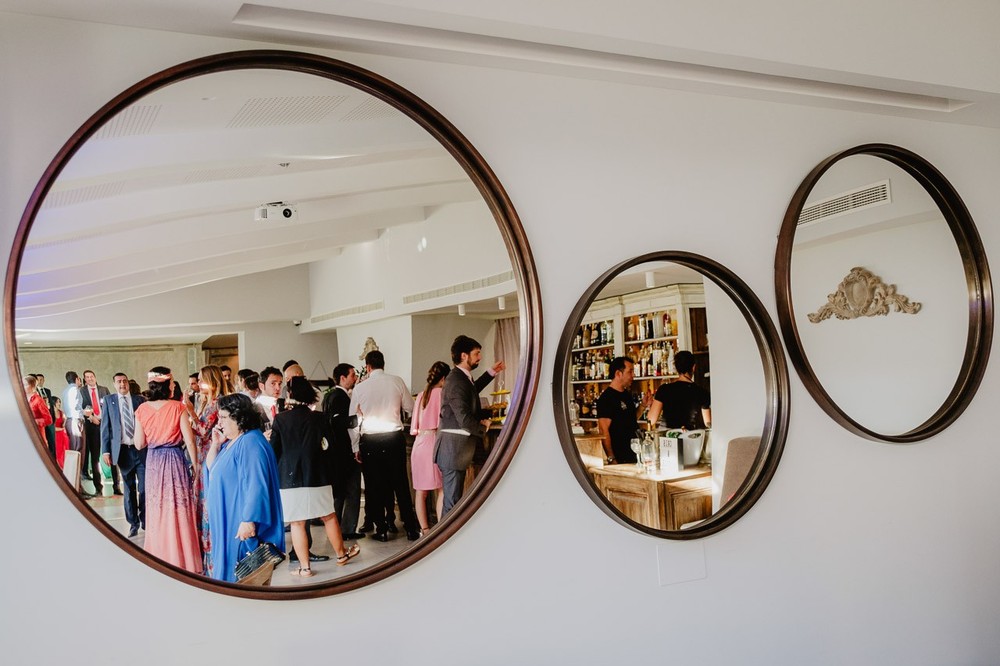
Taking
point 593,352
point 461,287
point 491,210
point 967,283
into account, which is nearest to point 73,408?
point 461,287

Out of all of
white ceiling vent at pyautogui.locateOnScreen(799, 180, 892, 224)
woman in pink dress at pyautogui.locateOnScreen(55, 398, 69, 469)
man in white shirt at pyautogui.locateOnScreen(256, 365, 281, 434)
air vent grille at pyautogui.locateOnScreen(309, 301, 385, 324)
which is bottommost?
woman in pink dress at pyautogui.locateOnScreen(55, 398, 69, 469)

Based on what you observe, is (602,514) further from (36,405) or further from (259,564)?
(36,405)

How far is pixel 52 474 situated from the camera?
1.43 m

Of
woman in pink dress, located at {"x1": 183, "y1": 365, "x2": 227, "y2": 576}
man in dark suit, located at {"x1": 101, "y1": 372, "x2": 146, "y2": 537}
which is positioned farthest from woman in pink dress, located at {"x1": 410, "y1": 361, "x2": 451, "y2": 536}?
man in dark suit, located at {"x1": 101, "y1": 372, "x2": 146, "y2": 537}

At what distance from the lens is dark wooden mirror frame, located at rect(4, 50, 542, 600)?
1435 millimetres

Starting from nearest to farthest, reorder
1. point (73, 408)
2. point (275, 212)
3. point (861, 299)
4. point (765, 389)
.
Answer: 1. point (73, 408)
2. point (275, 212)
3. point (765, 389)
4. point (861, 299)

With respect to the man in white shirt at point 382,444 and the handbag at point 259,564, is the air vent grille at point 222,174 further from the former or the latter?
the handbag at point 259,564

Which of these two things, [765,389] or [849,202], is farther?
[849,202]

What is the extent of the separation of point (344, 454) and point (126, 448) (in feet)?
1.34

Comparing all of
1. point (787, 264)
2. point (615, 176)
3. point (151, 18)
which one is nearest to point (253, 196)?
point (151, 18)

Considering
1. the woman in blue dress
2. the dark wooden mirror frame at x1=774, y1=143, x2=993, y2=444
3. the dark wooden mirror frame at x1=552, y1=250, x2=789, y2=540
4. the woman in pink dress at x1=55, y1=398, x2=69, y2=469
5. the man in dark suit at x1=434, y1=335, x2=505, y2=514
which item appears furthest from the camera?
the dark wooden mirror frame at x1=774, y1=143, x2=993, y2=444

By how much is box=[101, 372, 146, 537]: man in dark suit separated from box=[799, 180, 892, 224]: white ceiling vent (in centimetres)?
179

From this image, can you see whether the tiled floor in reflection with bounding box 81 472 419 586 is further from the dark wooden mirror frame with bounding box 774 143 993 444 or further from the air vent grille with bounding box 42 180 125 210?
the dark wooden mirror frame with bounding box 774 143 993 444

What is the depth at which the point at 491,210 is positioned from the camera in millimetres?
1840
